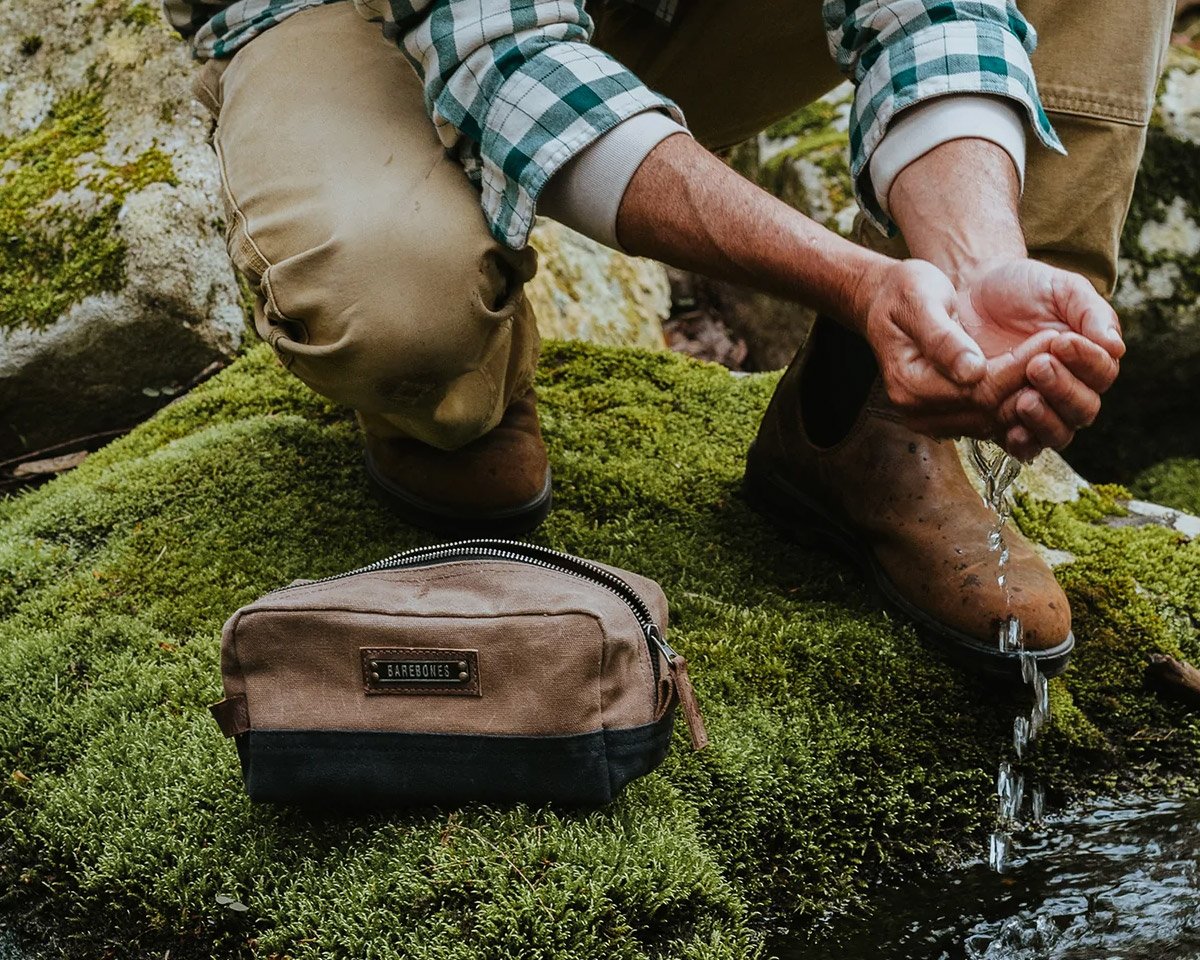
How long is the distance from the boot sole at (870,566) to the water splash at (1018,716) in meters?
0.02

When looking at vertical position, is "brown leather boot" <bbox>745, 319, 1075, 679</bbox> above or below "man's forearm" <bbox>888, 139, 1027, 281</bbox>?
below

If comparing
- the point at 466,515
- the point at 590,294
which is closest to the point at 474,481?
the point at 466,515

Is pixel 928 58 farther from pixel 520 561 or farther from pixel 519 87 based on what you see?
pixel 520 561

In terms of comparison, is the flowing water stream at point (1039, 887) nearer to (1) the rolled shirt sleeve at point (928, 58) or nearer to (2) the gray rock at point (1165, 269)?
(1) the rolled shirt sleeve at point (928, 58)

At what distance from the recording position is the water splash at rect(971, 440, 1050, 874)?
7.20 feet

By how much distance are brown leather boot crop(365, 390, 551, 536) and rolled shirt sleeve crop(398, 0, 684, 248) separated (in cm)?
69

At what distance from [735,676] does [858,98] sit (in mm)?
1137

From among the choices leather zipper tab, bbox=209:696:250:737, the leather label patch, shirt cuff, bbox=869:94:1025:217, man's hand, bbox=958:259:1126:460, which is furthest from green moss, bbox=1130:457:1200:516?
leather zipper tab, bbox=209:696:250:737

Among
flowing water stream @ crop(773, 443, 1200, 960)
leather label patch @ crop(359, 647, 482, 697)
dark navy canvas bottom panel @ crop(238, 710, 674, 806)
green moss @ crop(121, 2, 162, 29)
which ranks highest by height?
green moss @ crop(121, 2, 162, 29)

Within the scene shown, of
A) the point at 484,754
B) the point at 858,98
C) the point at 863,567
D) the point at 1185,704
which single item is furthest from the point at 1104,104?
the point at 484,754

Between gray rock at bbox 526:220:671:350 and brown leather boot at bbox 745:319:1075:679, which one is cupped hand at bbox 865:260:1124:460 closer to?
brown leather boot at bbox 745:319:1075:679

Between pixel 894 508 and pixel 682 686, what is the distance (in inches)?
35.4

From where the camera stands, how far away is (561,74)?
1.97 meters

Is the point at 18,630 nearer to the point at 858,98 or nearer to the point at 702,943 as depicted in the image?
the point at 702,943
